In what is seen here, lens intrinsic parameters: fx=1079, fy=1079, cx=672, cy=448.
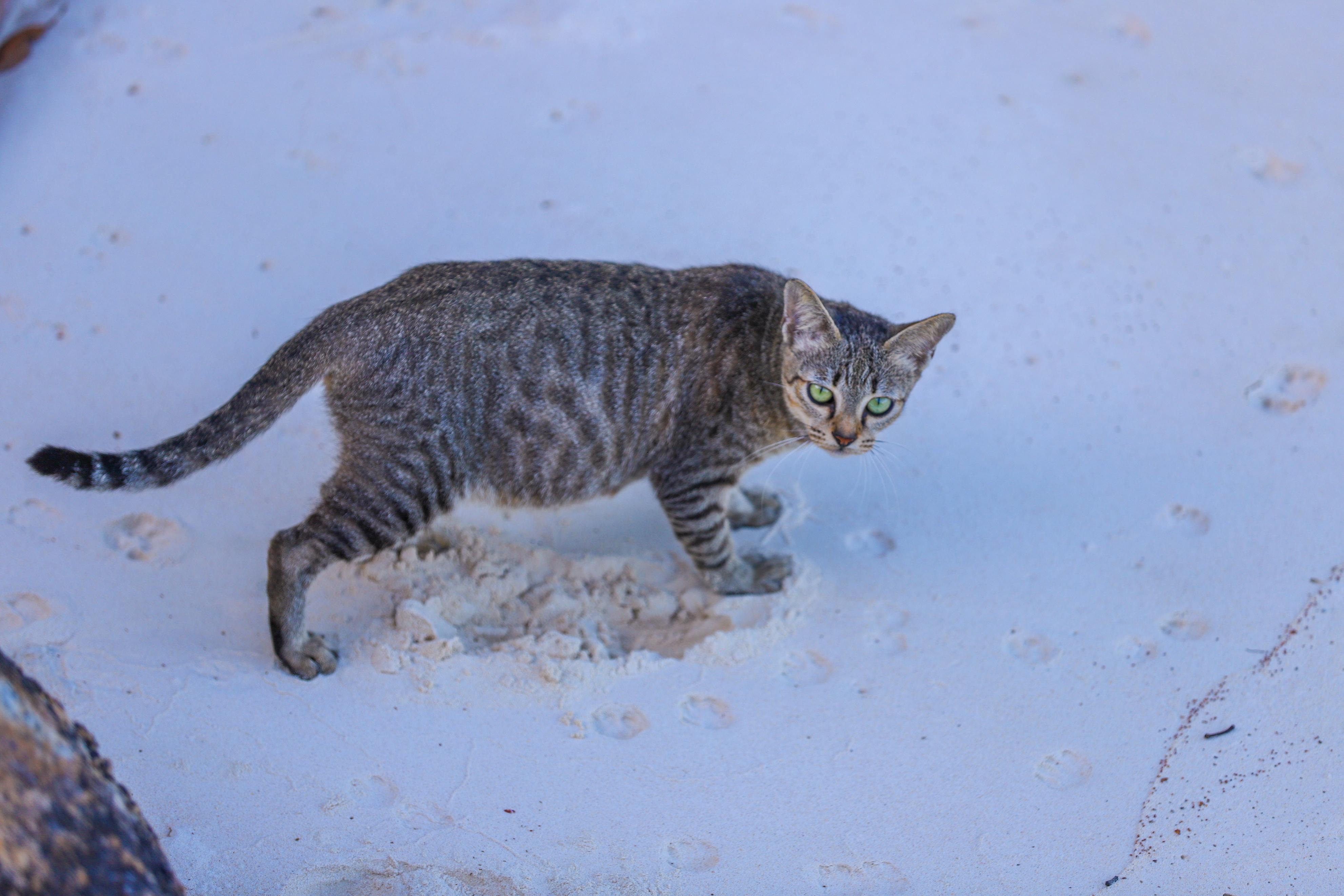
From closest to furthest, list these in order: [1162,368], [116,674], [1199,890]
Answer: [1199,890], [116,674], [1162,368]

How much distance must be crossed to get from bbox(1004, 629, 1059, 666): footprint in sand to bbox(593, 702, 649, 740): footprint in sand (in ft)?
4.43

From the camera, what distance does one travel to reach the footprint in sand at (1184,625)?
3.90 meters

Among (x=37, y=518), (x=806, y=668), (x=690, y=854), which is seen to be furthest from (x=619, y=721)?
(x=37, y=518)

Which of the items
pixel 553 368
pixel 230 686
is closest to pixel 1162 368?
pixel 553 368

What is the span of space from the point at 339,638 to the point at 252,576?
44 centimetres

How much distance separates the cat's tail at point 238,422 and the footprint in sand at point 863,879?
2.24 metres

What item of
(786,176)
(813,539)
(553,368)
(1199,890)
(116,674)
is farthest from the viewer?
(786,176)

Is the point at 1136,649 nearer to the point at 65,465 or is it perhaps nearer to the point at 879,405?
the point at 879,405

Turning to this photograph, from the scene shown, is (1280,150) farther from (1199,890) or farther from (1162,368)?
(1199,890)

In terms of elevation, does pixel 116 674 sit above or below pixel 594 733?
above

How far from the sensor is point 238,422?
3.54m

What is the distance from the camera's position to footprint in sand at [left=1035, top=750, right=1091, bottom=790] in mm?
3445

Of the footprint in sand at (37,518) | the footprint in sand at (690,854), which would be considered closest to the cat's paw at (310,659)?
the footprint in sand at (37,518)

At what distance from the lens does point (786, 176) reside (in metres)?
5.39
